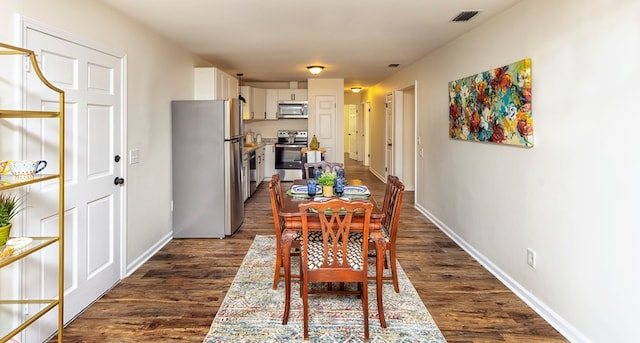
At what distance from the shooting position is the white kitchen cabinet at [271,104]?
8.98 meters

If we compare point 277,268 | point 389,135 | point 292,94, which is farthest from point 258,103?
point 277,268

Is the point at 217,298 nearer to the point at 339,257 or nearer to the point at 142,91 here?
the point at 339,257

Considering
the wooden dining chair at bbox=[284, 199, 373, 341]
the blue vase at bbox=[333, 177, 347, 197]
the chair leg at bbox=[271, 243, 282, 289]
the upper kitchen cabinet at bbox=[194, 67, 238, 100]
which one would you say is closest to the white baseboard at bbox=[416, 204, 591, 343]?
the wooden dining chair at bbox=[284, 199, 373, 341]

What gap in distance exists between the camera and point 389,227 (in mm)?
3197

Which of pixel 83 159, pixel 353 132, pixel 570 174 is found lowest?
pixel 570 174

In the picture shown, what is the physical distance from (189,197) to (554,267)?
3.68 m

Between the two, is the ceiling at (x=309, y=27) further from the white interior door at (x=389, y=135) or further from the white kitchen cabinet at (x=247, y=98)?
the white kitchen cabinet at (x=247, y=98)

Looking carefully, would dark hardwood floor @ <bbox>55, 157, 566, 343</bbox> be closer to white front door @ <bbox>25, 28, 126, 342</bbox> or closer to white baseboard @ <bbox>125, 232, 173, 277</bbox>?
white baseboard @ <bbox>125, 232, 173, 277</bbox>

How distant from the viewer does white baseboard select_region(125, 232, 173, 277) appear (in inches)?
141

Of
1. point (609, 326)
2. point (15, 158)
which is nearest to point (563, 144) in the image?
point (609, 326)

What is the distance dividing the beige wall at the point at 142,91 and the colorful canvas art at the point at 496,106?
3135mm

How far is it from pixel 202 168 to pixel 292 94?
4711 mm

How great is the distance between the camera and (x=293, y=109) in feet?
29.3

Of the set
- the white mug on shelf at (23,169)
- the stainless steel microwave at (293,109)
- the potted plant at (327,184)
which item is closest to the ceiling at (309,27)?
the potted plant at (327,184)
